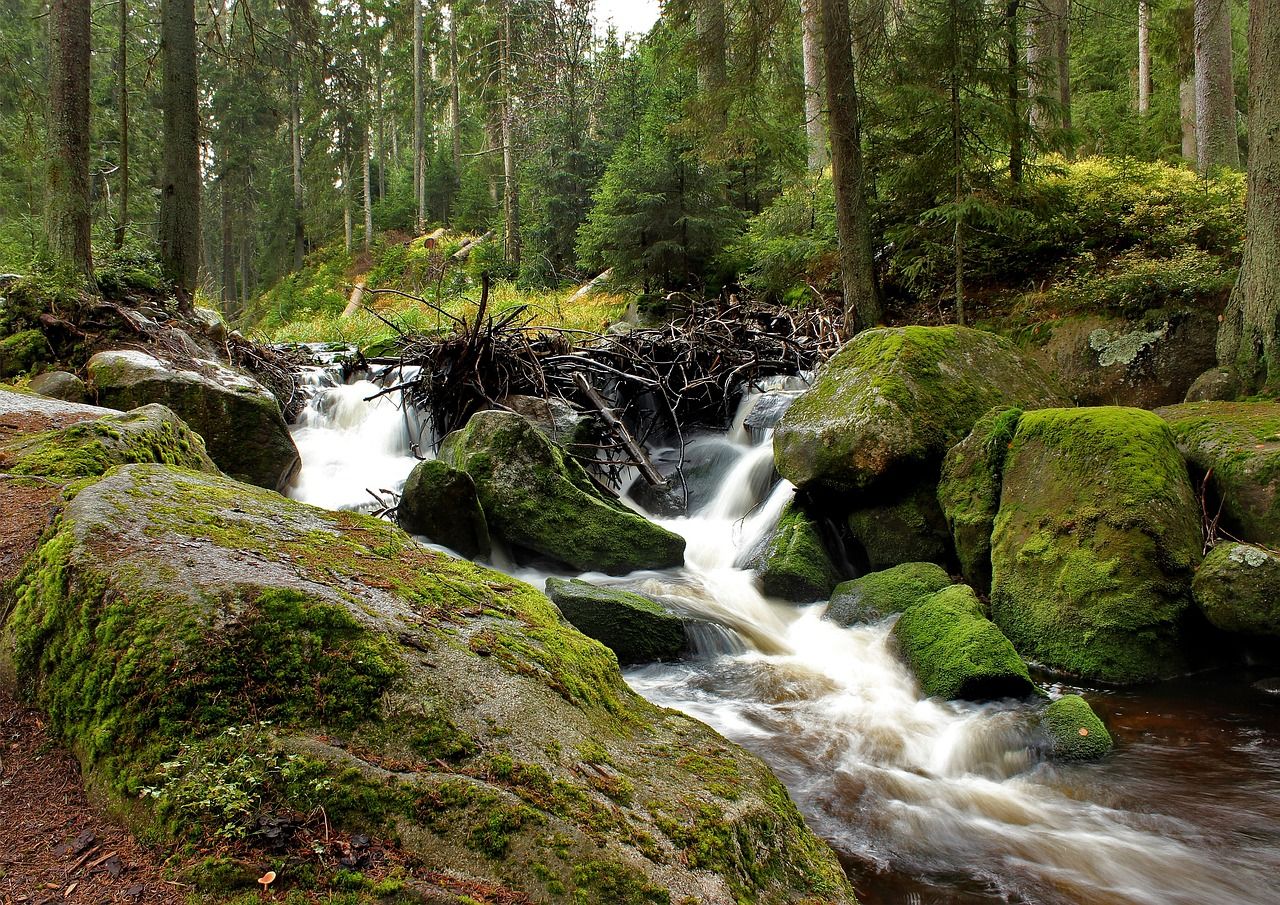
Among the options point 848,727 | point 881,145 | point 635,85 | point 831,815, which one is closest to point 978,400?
point 848,727

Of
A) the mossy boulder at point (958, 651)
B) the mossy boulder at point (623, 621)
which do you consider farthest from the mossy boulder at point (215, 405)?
the mossy boulder at point (958, 651)

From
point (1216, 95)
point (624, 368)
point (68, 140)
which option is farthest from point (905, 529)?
point (1216, 95)

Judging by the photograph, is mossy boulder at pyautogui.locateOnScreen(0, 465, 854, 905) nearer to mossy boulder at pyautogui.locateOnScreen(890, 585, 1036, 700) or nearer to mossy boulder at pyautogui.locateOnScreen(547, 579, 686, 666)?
mossy boulder at pyautogui.locateOnScreen(547, 579, 686, 666)

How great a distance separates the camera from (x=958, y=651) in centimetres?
483

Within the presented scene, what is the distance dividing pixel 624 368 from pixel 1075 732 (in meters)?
7.50

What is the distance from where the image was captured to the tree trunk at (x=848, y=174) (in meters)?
9.88

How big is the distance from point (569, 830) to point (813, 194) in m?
12.9

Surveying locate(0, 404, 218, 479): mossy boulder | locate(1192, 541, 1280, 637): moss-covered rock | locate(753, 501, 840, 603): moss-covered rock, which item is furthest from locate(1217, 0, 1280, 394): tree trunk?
locate(0, 404, 218, 479): mossy boulder

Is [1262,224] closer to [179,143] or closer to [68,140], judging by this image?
[68,140]

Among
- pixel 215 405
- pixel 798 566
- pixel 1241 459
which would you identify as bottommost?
pixel 798 566

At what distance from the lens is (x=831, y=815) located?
3783 millimetres

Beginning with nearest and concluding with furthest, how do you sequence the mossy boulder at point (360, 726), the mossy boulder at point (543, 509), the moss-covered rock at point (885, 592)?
the mossy boulder at point (360, 726), the moss-covered rock at point (885, 592), the mossy boulder at point (543, 509)

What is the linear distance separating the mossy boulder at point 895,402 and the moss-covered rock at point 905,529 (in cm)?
27

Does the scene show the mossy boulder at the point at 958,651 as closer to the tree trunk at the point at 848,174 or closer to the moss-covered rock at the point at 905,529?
the moss-covered rock at the point at 905,529
